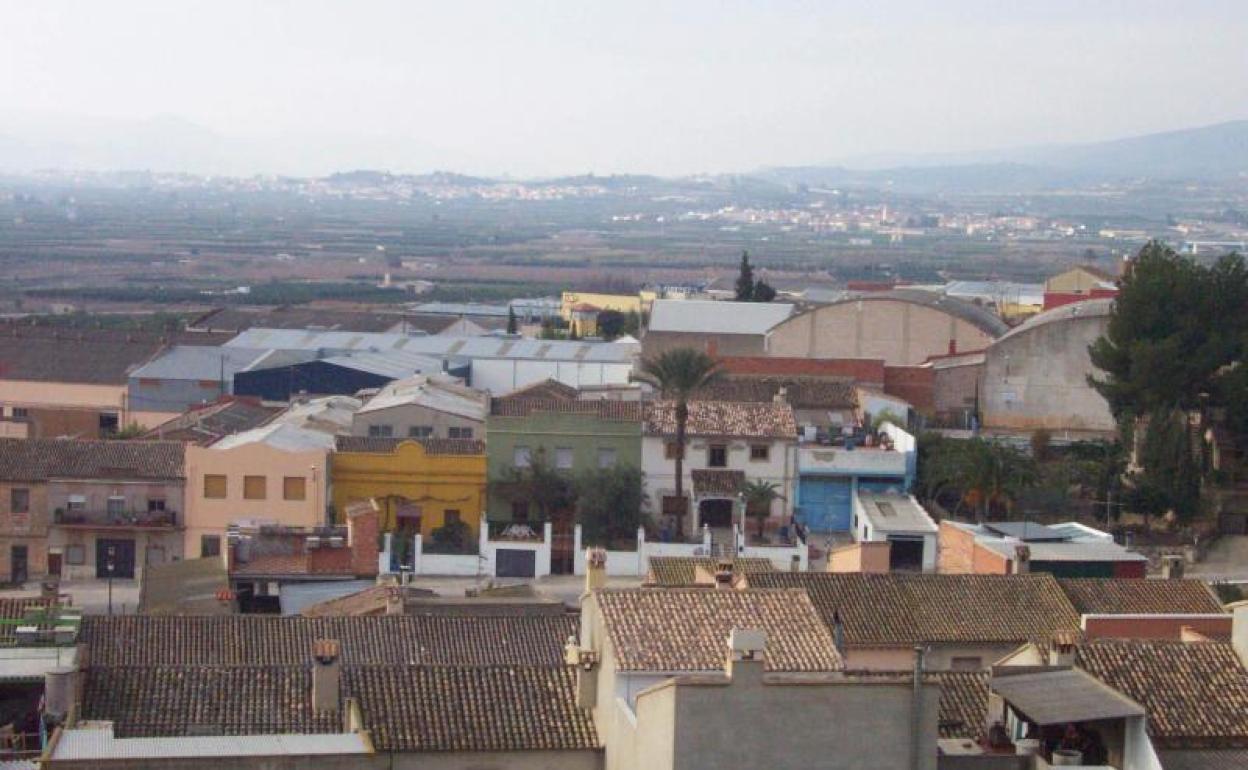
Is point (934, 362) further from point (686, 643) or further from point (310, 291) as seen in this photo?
point (310, 291)

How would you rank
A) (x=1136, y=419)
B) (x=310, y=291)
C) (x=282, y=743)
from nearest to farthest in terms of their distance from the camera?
(x=282, y=743) → (x=1136, y=419) → (x=310, y=291)

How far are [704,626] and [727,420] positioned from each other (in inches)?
781

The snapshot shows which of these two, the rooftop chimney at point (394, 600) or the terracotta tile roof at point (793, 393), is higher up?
the terracotta tile roof at point (793, 393)

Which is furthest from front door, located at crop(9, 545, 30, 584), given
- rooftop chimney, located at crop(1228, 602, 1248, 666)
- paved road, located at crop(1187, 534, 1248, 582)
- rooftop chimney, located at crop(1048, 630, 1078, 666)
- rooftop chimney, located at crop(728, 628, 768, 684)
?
rooftop chimney, located at crop(728, 628, 768, 684)

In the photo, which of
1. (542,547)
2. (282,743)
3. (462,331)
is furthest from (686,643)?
(462,331)

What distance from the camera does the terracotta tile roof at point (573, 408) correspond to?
35.1m

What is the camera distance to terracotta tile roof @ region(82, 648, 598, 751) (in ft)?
50.3

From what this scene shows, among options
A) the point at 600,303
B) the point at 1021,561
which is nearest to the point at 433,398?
the point at 1021,561

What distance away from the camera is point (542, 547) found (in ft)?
106

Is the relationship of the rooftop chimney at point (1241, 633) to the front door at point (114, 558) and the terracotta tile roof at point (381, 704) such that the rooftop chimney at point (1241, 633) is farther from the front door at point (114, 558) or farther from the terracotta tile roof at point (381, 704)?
the front door at point (114, 558)

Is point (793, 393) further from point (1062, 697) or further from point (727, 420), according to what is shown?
point (1062, 697)

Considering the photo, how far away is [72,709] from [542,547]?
681 inches

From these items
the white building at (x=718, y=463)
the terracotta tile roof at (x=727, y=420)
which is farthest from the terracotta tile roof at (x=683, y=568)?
the terracotta tile roof at (x=727, y=420)

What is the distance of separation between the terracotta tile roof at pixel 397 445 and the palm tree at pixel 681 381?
3.09m
